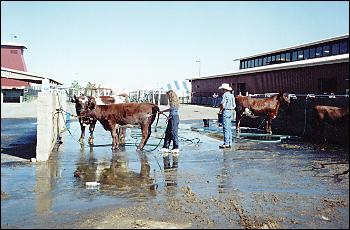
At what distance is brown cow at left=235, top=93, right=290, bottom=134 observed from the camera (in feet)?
57.8

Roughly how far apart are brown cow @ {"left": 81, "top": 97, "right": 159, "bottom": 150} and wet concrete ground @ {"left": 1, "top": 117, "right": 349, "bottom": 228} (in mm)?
752

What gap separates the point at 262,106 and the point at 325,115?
455 centimetres

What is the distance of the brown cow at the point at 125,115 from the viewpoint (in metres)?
12.2

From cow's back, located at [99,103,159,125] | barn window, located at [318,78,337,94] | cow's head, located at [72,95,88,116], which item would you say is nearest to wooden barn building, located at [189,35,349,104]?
barn window, located at [318,78,337,94]

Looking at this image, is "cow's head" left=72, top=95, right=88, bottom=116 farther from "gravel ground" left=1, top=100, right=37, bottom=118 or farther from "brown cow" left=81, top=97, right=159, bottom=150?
"gravel ground" left=1, top=100, right=37, bottom=118

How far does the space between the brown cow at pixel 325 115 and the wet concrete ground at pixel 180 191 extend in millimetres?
1433

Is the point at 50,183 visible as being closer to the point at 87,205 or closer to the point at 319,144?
the point at 87,205

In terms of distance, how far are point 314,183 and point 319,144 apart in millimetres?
6226

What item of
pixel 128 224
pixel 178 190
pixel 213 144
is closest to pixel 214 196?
pixel 178 190

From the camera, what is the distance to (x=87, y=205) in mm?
6195

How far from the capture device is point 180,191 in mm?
7188

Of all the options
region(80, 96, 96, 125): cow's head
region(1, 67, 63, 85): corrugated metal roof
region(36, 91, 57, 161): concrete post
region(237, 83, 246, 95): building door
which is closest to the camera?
region(36, 91, 57, 161): concrete post

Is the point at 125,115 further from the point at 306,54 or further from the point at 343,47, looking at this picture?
the point at 306,54

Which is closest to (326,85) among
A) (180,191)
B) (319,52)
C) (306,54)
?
(319,52)
